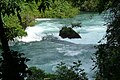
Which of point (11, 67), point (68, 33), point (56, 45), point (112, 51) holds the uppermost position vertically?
point (68, 33)

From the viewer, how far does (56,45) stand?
18.8 meters

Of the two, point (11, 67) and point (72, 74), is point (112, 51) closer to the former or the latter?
point (11, 67)

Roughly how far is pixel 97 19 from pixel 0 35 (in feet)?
69.0

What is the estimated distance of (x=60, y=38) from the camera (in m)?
20.7

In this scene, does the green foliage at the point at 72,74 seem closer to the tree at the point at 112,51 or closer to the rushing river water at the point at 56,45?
the tree at the point at 112,51

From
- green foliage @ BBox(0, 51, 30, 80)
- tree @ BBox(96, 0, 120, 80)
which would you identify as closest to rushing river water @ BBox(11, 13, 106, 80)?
green foliage @ BBox(0, 51, 30, 80)

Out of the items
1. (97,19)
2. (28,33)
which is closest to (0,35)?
(28,33)

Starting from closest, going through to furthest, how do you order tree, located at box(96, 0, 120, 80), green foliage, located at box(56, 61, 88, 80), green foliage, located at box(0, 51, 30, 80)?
tree, located at box(96, 0, 120, 80)
green foliage, located at box(0, 51, 30, 80)
green foliage, located at box(56, 61, 88, 80)

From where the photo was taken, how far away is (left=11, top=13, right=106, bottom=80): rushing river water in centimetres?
1505

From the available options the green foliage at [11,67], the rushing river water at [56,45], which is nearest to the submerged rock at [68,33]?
the rushing river water at [56,45]

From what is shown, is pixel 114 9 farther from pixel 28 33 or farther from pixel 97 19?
pixel 97 19

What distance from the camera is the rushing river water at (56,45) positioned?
1505 centimetres

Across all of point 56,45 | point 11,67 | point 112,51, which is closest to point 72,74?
point 11,67

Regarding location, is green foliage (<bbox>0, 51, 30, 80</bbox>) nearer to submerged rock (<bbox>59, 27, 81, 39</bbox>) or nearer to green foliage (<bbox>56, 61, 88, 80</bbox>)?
green foliage (<bbox>56, 61, 88, 80</bbox>)
